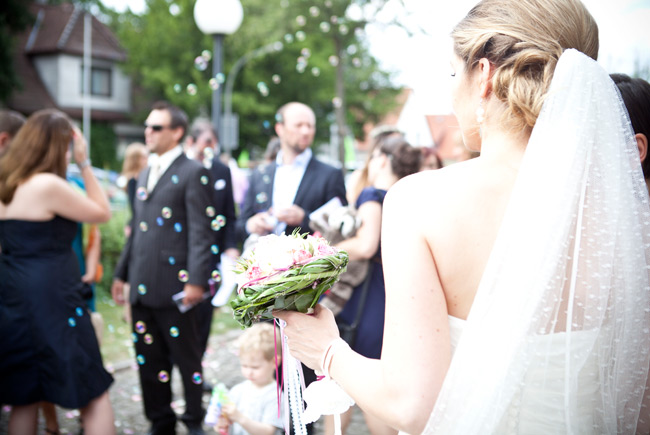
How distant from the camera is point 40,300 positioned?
3.72m

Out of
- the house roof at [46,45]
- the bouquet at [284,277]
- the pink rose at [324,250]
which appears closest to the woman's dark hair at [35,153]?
the bouquet at [284,277]

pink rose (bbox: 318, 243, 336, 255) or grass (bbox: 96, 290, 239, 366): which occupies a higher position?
pink rose (bbox: 318, 243, 336, 255)

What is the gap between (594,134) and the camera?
161 cm

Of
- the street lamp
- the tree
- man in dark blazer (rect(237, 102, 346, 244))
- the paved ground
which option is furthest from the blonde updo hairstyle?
the tree

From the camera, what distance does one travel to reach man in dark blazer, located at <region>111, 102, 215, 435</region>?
4.35 m

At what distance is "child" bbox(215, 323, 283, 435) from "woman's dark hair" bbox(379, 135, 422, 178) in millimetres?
1489

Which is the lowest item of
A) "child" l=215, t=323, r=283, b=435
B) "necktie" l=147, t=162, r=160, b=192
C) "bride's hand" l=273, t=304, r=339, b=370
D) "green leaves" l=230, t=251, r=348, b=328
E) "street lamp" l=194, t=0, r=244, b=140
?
"child" l=215, t=323, r=283, b=435

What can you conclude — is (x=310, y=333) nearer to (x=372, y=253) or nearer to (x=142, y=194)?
(x=372, y=253)

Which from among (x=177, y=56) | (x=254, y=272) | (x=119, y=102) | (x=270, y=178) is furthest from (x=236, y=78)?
(x=254, y=272)

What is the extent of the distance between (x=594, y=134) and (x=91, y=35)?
35.3m

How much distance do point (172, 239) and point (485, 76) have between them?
331 centimetres

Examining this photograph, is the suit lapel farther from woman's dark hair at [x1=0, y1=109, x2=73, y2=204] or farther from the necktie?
woman's dark hair at [x1=0, y1=109, x2=73, y2=204]

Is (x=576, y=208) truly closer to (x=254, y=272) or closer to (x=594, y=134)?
(x=594, y=134)

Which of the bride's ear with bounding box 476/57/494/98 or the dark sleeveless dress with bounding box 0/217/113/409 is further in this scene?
the dark sleeveless dress with bounding box 0/217/113/409
